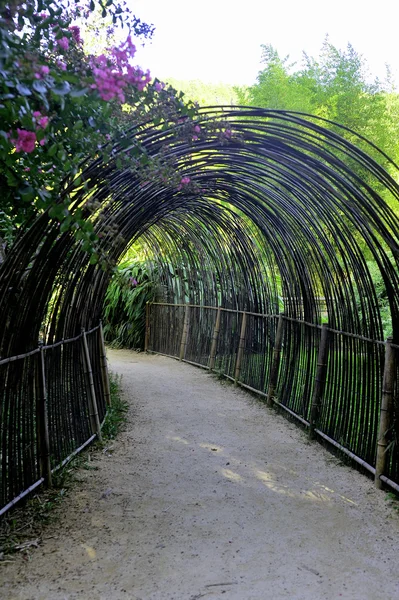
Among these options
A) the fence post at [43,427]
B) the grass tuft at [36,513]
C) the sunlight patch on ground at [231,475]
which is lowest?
the grass tuft at [36,513]

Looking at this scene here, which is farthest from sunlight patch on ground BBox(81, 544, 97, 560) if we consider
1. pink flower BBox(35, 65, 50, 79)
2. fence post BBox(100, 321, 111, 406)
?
fence post BBox(100, 321, 111, 406)

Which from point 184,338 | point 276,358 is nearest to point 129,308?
point 184,338

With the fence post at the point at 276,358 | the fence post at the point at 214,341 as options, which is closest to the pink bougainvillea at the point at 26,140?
the fence post at the point at 276,358

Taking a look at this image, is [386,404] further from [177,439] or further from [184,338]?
[184,338]

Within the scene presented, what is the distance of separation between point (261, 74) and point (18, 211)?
8.09m

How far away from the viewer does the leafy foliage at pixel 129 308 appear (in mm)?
11570

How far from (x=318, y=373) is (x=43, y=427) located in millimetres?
2531

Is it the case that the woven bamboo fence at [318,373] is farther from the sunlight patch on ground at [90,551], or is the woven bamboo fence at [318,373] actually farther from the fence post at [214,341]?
the sunlight patch on ground at [90,551]

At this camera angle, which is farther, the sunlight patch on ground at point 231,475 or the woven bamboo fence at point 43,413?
the sunlight patch on ground at point 231,475

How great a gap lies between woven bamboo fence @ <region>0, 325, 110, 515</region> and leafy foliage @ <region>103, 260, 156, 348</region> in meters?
6.10

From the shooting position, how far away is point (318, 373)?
5332mm

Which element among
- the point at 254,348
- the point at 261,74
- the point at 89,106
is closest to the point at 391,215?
the point at 89,106

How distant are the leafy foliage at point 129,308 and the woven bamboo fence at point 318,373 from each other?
6.65 feet

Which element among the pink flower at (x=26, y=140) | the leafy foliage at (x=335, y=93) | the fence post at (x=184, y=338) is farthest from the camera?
the fence post at (x=184, y=338)
